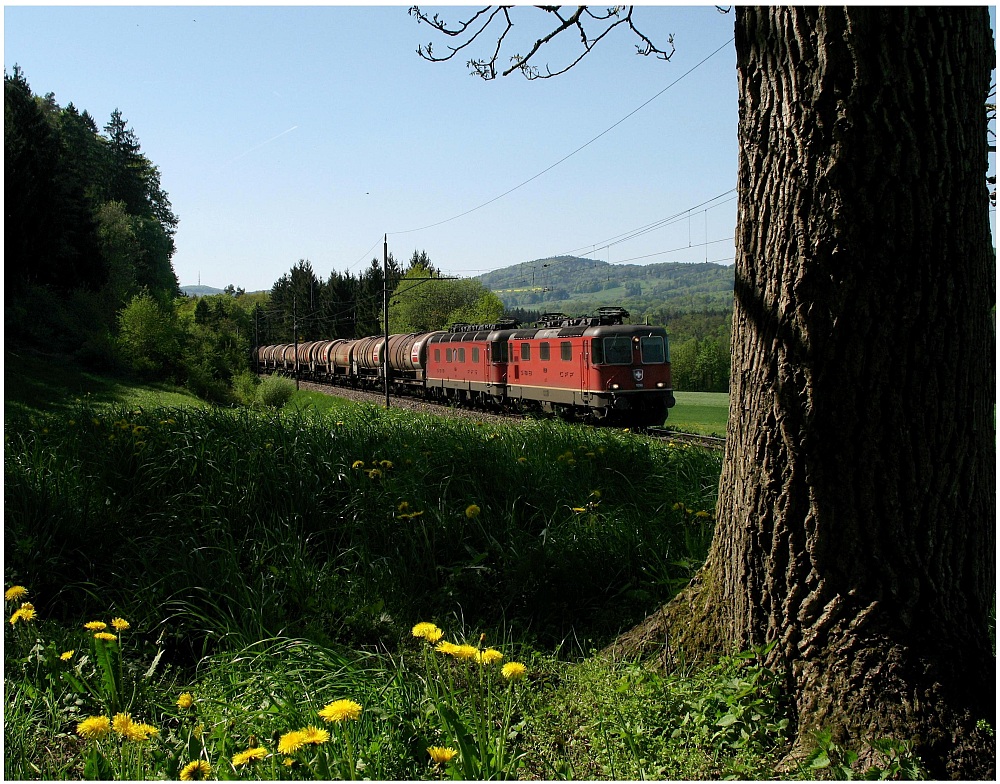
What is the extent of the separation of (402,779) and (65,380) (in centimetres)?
2739

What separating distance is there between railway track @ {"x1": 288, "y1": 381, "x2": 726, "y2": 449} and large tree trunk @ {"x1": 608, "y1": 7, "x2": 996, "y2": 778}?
33.1 ft

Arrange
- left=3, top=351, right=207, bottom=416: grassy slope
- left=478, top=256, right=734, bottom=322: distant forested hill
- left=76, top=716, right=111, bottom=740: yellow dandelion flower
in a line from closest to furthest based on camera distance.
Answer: left=76, top=716, right=111, bottom=740: yellow dandelion flower < left=3, top=351, right=207, bottom=416: grassy slope < left=478, top=256, right=734, bottom=322: distant forested hill

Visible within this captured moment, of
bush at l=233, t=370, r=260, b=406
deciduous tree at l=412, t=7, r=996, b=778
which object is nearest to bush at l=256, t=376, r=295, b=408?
bush at l=233, t=370, r=260, b=406

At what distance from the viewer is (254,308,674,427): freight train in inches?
743

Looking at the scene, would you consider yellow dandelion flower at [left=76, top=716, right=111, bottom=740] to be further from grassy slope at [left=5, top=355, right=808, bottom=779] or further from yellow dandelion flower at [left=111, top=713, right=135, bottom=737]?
grassy slope at [left=5, top=355, right=808, bottom=779]

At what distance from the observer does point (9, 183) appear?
23.8m

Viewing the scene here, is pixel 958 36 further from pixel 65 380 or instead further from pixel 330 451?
pixel 65 380

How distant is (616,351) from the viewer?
1886 centimetres

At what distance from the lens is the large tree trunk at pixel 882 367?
264 centimetres

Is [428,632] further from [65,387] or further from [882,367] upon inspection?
[65,387]

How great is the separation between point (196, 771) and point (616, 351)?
17266 millimetres

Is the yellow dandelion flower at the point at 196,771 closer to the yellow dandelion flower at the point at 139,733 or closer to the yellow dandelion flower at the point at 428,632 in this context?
the yellow dandelion flower at the point at 139,733

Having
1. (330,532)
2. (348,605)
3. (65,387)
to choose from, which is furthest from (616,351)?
(65,387)

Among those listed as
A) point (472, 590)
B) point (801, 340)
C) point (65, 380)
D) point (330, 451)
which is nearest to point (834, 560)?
point (801, 340)
